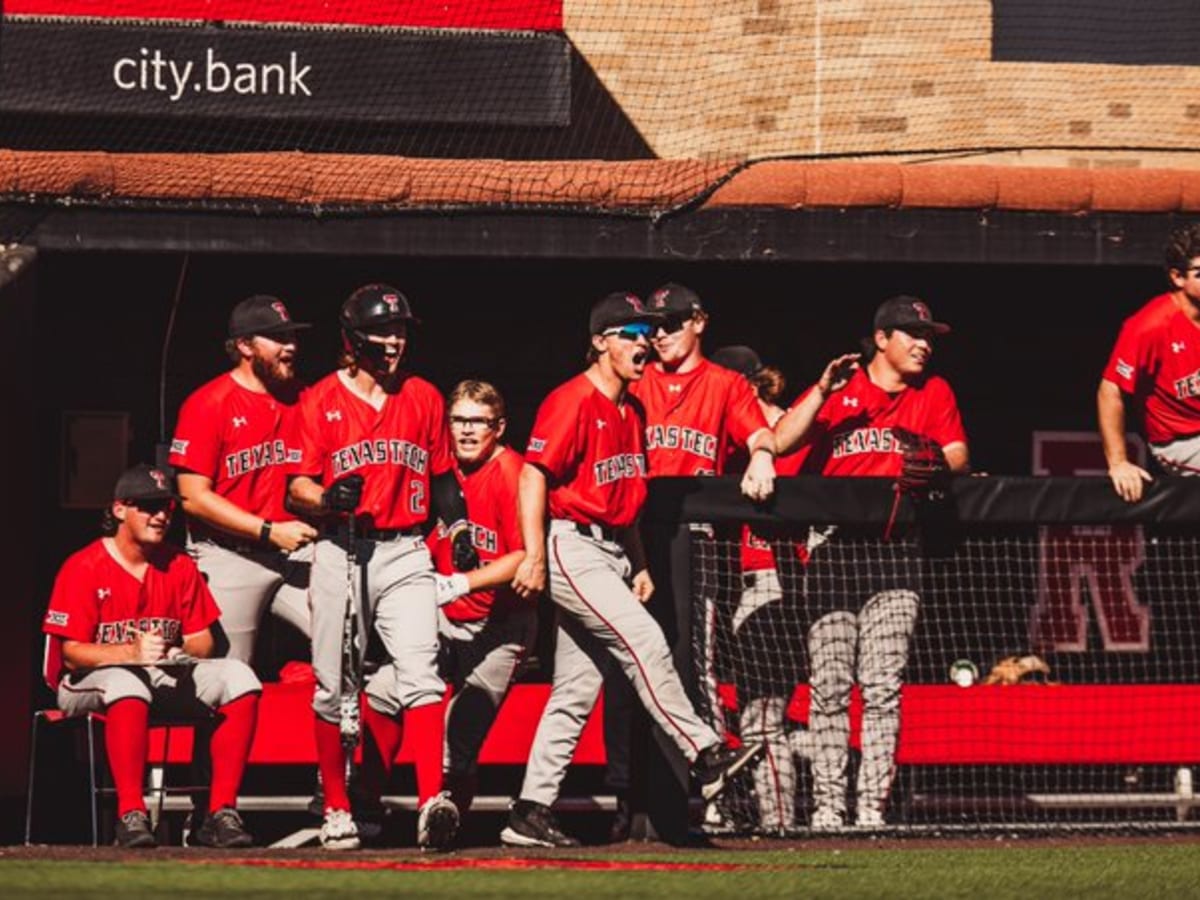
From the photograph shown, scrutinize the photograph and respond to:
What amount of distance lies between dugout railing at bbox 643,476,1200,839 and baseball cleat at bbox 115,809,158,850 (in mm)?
1567

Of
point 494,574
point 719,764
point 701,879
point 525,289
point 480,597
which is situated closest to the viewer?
point 701,879

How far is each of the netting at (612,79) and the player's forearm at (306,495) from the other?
Answer: 3.20 m

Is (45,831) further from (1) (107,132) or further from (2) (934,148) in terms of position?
(2) (934,148)

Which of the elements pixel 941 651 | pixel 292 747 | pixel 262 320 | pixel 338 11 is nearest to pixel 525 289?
pixel 338 11

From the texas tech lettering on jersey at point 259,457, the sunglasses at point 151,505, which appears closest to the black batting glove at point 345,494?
the sunglasses at point 151,505

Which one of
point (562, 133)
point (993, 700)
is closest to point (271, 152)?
point (562, 133)

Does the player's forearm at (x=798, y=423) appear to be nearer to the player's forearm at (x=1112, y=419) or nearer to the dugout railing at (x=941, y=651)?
the dugout railing at (x=941, y=651)

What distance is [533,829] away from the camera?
759cm

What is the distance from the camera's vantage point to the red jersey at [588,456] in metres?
7.59

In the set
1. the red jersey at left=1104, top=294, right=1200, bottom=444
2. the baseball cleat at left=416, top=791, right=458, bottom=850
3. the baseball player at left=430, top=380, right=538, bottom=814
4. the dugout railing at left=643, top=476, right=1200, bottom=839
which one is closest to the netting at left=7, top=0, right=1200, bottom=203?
the dugout railing at left=643, top=476, right=1200, bottom=839

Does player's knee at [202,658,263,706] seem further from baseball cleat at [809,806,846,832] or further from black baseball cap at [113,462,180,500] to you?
baseball cleat at [809,806,846,832]

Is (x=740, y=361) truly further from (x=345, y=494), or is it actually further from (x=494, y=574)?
(x=345, y=494)

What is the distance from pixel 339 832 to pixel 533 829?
60 centimetres

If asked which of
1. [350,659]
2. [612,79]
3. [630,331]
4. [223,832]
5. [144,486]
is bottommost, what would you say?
[223,832]
